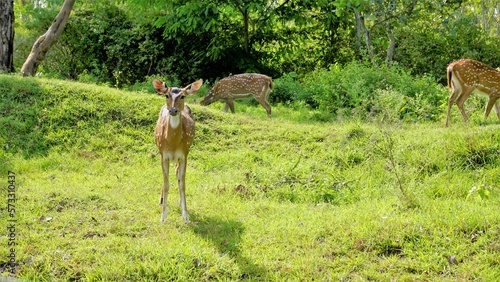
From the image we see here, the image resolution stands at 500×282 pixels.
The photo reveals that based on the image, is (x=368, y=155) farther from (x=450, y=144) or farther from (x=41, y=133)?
(x=41, y=133)

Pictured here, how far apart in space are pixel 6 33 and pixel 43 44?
2.52ft

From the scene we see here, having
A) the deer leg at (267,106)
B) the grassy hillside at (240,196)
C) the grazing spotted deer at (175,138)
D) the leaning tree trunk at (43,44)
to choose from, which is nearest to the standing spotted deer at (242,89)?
the deer leg at (267,106)

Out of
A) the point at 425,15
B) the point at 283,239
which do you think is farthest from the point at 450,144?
the point at 425,15

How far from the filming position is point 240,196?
24.4 ft

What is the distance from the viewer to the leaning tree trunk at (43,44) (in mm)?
12102

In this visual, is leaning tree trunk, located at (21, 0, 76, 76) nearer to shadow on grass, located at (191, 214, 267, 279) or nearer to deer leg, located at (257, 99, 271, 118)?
deer leg, located at (257, 99, 271, 118)

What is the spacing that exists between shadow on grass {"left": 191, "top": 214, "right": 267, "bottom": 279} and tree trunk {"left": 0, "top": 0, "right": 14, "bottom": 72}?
769cm

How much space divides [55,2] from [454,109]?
1199cm

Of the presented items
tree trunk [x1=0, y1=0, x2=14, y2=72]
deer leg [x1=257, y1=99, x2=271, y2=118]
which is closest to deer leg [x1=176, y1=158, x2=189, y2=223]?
deer leg [x1=257, y1=99, x2=271, y2=118]

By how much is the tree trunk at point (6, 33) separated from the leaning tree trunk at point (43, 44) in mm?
477

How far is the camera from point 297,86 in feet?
45.7

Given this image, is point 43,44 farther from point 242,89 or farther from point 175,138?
point 175,138

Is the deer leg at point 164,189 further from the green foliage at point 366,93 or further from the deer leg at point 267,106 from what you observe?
the deer leg at point 267,106

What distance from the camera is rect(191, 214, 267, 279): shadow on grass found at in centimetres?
535
